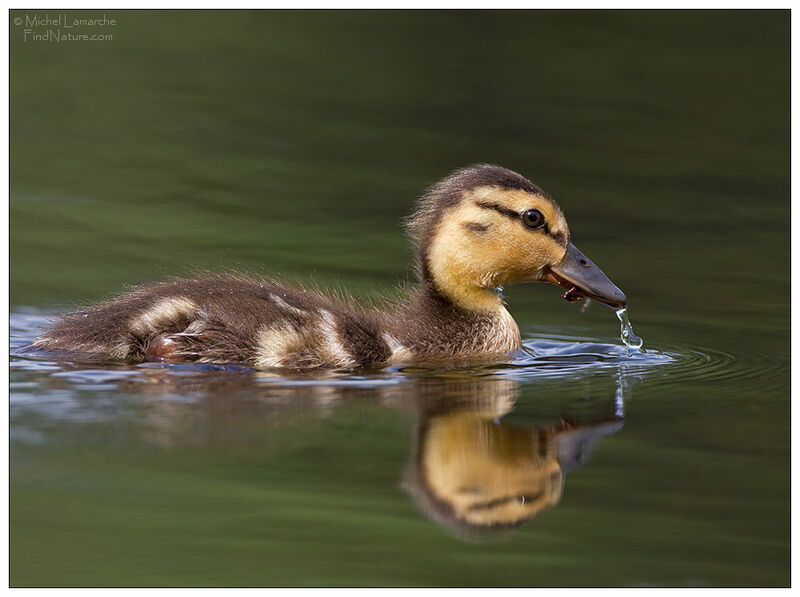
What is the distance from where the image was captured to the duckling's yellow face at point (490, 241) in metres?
5.94

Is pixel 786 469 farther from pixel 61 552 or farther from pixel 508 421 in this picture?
pixel 61 552

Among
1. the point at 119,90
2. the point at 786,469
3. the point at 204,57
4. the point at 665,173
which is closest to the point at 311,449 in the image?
the point at 786,469

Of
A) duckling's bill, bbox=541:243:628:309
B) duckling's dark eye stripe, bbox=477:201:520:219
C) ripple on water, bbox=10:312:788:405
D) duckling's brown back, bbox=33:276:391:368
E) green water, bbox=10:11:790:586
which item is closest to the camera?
green water, bbox=10:11:790:586

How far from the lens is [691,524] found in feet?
12.8

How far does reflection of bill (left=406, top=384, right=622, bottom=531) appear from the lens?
159 inches

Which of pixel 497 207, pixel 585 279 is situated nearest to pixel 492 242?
pixel 497 207

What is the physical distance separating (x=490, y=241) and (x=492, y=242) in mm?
10

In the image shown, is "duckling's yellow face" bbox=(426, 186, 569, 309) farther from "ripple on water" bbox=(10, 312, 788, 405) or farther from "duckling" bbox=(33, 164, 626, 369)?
"ripple on water" bbox=(10, 312, 788, 405)

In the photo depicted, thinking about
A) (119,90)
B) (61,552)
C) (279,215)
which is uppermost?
(119,90)

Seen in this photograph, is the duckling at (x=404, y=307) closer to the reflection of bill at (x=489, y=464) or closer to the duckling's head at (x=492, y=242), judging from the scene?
the duckling's head at (x=492, y=242)

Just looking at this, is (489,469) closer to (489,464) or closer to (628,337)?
(489,464)

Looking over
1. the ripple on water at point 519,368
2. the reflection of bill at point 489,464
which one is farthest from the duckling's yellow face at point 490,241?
the reflection of bill at point 489,464

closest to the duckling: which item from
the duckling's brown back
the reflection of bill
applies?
the duckling's brown back

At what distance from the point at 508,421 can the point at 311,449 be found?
0.76m
